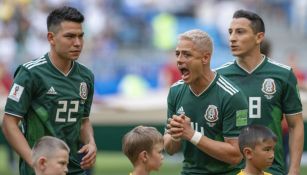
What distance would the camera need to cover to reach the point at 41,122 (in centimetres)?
858

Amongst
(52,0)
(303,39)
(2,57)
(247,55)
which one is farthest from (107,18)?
(247,55)

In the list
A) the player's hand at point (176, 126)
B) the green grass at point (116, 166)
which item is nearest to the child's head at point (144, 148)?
the player's hand at point (176, 126)

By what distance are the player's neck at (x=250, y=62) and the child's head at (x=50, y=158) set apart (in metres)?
2.48

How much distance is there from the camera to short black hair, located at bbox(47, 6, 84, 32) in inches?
342

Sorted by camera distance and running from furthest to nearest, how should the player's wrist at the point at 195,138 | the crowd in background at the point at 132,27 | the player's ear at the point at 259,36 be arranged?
the crowd in background at the point at 132,27, the player's ear at the point at 259,36, the player's wrist at the point at 195,138

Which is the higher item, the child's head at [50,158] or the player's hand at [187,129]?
the player's hand at [187,129]

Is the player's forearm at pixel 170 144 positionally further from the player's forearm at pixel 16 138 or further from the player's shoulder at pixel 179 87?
the player's forearm at pixel 16 138

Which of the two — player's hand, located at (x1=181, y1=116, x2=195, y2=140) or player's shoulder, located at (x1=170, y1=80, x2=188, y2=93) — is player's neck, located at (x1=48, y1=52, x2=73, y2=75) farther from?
player's hand, located at (x1=181, y1=116, x2=195, y2=140)

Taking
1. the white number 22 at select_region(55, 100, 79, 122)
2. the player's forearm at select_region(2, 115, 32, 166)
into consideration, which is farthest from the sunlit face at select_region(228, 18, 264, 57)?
the player's forearm at select_region(2, 115, 32, 166)

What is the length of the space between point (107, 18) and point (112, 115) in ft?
20.5

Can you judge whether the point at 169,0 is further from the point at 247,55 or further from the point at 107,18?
the point at 247,55

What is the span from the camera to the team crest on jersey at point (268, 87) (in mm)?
9320

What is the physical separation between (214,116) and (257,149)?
1.80 ft

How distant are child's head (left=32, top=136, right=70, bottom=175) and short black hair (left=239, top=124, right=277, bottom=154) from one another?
61.0 inches
